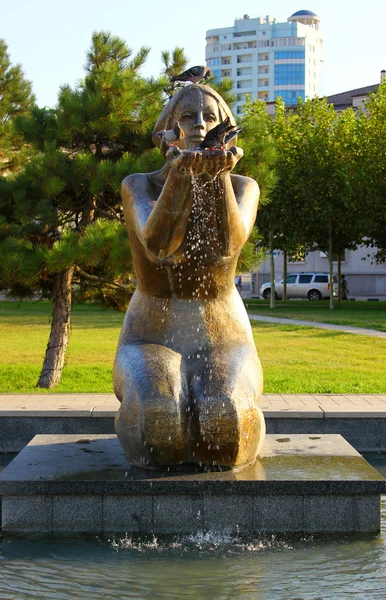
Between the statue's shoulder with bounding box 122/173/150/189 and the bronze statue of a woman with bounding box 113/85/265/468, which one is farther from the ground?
the statue's shoulder with bounding box 122/173/150/189

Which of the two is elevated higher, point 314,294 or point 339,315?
point 314,294

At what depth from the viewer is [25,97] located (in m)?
21.6

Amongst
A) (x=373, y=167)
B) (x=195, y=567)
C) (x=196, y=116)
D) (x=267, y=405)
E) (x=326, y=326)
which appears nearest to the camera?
(x=195, y=567)

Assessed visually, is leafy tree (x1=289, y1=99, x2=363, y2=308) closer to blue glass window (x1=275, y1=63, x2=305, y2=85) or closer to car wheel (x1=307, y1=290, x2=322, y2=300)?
car wheel (x1=307, y1=290, x2=322, y2=300)

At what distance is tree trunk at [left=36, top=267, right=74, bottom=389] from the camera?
39.3 feet

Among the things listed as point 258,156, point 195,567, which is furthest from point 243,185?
point 258,156

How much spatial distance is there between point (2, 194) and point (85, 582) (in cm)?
729

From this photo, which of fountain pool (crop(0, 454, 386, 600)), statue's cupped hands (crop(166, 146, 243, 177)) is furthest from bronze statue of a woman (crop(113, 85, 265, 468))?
fountain pool (crop(0, 454, 386, 600))

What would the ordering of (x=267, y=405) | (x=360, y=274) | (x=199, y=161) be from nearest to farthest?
(x=199, y=161), (x=267, y=405), (x=360, y=274)

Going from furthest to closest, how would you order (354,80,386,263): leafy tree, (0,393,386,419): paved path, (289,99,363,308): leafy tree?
1. (289,99,363,308): leafy tree
2. (354,80,386,263): leafy tree
3. (0,393,386,419): paved path

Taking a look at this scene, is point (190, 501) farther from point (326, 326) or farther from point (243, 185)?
point (326, 326)

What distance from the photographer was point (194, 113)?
19.4 feet

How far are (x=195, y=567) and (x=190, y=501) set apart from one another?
0.58 meters

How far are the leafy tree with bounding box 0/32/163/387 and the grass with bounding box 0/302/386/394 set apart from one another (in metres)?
1.11
